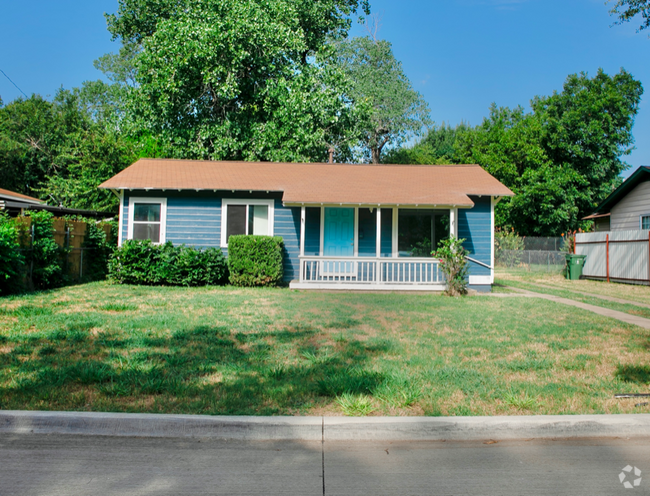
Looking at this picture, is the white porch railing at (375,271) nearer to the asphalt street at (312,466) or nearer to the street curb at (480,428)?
the street curb at (480,428)

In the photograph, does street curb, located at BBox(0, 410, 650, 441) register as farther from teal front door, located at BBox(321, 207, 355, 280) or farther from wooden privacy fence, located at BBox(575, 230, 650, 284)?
wooden privacy fence, located at BBox(575, 230, 650, 284)

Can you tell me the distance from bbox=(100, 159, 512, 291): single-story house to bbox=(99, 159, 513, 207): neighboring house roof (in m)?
0.06

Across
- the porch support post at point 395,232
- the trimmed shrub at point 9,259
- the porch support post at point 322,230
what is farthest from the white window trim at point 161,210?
the porch support post at point 395,232

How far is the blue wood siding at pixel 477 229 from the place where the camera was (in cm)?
1535

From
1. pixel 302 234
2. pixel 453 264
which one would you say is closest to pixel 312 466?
pixel 453 264

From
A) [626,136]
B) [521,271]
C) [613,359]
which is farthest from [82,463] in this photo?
[626,136]

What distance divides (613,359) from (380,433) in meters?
3.82

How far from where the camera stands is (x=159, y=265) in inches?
542

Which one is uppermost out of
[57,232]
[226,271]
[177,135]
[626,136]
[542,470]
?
[626,136]

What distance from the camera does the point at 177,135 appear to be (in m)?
23.1

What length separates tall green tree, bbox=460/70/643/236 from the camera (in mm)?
30344

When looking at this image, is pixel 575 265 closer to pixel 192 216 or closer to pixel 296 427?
pixel 192 216

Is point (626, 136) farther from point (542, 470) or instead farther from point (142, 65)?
point (542, 470)

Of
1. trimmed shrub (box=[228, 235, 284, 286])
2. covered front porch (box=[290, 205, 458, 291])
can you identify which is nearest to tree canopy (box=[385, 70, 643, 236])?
covered front porch (box=[290, 205, 458, 291])
